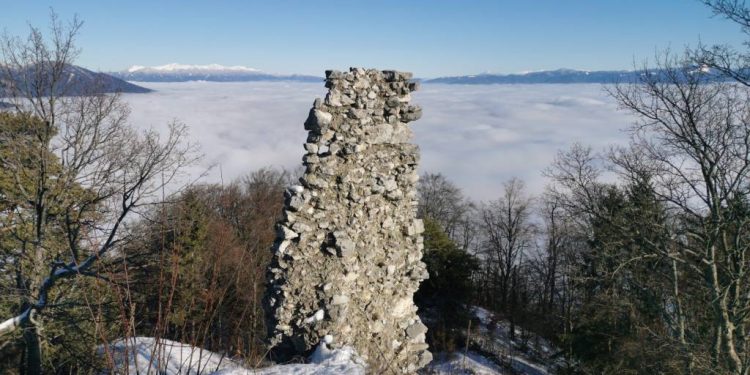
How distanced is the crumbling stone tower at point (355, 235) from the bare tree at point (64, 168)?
3006 millimetres

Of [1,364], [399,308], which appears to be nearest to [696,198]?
[399,308]

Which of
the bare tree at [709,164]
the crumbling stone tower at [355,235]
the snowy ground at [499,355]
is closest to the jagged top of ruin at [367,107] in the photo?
the crumbling stone tower at [355,235]

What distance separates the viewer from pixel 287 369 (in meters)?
4.19

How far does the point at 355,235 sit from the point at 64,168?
225 inches

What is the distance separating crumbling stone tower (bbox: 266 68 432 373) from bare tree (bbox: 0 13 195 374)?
118 inches

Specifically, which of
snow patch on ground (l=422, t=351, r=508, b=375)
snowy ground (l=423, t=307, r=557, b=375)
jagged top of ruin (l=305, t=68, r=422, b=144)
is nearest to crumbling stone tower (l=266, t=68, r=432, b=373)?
jagged top of ruin (l=305, t=68, r=422, b=144)

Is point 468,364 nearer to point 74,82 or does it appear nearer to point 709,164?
point 709,164

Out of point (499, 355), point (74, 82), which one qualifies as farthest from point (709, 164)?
point (499, 355)

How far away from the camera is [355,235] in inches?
207

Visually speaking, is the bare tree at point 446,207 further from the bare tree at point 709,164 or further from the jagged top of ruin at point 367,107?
the jagged top of ruin at point 367,107

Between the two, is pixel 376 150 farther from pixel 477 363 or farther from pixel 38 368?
pixel 477 363

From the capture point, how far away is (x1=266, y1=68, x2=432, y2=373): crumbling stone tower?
4910mm

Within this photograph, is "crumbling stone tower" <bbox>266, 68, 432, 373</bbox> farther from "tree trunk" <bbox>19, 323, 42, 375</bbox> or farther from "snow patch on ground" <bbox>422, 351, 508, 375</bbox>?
"snow patch on ground" <bbox>422, 351, 508, 375</bbox>

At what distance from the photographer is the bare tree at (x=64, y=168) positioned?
707cm
